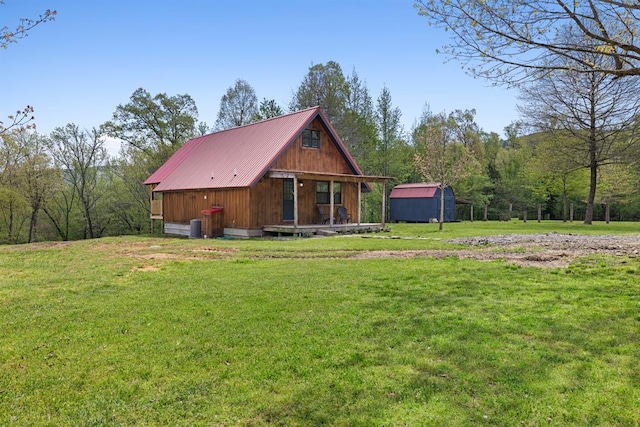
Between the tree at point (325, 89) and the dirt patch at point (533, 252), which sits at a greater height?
the tree at point (325, 89)

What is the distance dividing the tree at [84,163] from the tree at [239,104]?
34.5 ft

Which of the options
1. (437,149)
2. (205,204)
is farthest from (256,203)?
(437,149)

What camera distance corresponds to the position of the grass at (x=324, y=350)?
3.10m

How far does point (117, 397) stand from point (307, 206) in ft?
57.9

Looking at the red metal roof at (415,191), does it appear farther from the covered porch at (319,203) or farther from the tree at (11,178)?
the tree at (11,178)

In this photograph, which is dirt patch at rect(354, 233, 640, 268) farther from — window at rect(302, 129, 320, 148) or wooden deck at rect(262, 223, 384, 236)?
window at rect(302, 129, 320, 148)

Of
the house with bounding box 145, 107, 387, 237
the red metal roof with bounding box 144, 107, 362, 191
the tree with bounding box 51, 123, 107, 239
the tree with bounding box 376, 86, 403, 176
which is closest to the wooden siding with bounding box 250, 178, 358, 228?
the house with bounding box 145, 107, 387, 237

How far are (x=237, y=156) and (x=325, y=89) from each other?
14.5 meters

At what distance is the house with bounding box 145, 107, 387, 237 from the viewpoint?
18688mm

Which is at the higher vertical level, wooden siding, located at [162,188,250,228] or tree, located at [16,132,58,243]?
tree, located at [16,132,58,243]

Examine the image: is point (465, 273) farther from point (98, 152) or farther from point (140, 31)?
point (98, 152)

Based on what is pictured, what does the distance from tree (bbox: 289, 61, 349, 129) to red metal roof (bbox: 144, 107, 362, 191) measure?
32.3 feet

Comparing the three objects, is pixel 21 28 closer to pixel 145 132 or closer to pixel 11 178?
pixel 11 178

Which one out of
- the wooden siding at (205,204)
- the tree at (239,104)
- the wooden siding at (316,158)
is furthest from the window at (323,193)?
the tree at (239,104)
